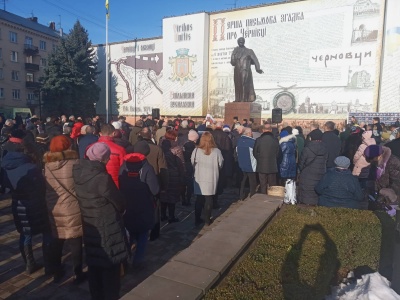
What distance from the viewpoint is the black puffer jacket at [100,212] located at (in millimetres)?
2877

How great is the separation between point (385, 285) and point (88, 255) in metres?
3.09

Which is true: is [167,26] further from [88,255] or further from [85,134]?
[88,255]

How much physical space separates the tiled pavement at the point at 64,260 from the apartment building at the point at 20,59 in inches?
1514

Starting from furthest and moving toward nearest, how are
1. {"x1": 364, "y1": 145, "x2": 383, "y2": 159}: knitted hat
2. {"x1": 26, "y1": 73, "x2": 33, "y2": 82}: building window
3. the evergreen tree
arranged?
{"x1": 26, "y1": 73, "x2": 33, "y2": 82}: building window < the evergreen tree < {"x1": 364, "y1": 145, "x2": 383, "y2": 159}: knitted hat

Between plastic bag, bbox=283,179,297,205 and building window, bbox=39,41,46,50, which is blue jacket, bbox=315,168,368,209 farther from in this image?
building window, bbox=39,41,46,50

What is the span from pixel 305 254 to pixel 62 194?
8.72 ft

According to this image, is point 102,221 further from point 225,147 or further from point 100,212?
point 225,147

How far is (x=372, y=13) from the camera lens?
75.8 ft

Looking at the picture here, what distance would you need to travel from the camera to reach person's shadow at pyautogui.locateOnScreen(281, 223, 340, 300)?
2354mm

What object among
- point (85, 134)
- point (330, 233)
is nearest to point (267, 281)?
point (330, 233)

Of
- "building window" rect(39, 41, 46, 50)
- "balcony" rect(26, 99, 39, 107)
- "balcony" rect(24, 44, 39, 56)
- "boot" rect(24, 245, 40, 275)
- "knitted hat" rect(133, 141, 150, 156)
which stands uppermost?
"building window" rect(39, 41, 46, 50)

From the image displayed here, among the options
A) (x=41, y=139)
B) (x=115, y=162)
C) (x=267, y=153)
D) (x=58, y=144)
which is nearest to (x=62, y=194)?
(x=58, y=144)

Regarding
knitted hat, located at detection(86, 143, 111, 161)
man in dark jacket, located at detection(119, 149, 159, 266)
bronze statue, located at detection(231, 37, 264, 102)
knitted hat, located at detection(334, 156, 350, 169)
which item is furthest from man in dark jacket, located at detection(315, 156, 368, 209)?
bronze statue, located at detection(231, 37, 264, 102)

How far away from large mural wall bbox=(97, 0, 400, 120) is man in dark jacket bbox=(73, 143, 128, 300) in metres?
25.1
